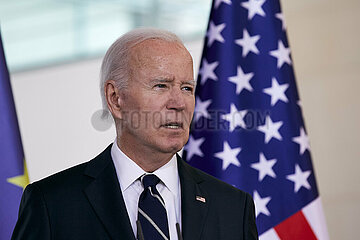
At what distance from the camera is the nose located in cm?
190

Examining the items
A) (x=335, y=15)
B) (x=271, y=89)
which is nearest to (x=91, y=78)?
(x=335, y=15)

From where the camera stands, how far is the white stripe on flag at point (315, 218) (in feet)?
10.0

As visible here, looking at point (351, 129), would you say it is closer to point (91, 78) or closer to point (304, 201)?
point (304, 201)

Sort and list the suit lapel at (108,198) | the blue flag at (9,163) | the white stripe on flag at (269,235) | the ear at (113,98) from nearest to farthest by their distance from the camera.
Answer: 1. the suit lapel at (108,198)
2. the ear at (113,98)
3. the blue flag at (9,163)
4. the white stripe on flag at (269,235)

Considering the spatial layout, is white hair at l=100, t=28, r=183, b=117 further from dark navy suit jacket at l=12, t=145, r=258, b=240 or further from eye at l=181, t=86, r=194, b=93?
dark navy suit jacket at l=12, t=145, r=258, b=240

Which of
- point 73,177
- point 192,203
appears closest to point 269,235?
point 192,203

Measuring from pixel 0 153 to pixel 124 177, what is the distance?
1.10m

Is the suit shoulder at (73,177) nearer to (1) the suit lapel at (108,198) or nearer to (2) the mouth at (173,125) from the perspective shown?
(1) the suit lapel at (108,198)

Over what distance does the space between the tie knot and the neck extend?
4 cm

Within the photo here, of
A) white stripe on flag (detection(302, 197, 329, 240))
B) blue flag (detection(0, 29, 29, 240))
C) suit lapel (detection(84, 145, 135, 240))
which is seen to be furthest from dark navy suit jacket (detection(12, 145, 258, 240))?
white stripe on flag (detection(302, 197, 329, 240))

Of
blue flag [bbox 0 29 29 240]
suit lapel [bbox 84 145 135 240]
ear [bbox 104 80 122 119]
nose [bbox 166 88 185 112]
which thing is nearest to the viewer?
suit lapel [bbox 84 145 135 240]

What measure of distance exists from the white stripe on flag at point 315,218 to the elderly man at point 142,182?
109 centimetres

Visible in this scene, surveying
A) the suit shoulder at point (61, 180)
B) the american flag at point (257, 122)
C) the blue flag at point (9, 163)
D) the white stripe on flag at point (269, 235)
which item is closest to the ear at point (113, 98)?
the suit shoulder at point (61, 180)

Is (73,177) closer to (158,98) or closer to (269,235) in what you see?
(158,98)
